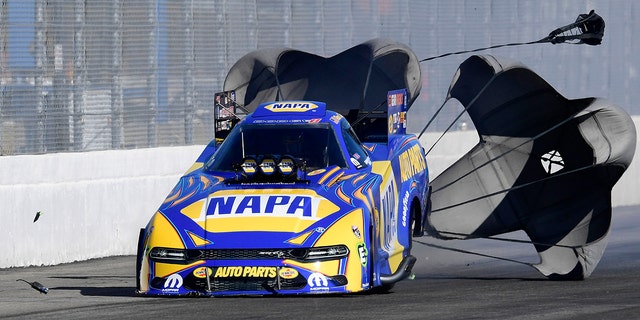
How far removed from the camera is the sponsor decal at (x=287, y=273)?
10.4 m

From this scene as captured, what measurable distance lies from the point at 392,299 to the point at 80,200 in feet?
21.7

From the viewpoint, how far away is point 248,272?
10.4 meters

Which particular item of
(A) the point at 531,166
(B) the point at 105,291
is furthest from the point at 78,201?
(A) the point at 531,166

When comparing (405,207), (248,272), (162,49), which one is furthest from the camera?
(162,49)

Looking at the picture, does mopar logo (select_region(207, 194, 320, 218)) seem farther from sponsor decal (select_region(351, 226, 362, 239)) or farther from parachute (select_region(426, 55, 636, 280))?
parachute (select_region(426, 55, 636, 280))

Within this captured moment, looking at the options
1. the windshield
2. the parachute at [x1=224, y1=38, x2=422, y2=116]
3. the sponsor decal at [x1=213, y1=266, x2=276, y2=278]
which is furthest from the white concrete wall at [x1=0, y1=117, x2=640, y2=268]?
the sponsor decal at [x1=213, y1=266, x2=276, y2=278]

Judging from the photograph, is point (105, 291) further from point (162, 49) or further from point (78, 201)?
point (162, 49)

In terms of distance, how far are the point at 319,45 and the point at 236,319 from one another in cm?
1197

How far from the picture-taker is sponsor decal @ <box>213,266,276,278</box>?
10367 millimetres

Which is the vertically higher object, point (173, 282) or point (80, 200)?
point (80, 200)

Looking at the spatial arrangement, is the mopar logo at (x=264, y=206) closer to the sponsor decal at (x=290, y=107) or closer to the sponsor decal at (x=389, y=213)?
the sponsor decal at (x=389, y=213)

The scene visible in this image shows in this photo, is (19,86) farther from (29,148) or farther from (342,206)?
(342,206)

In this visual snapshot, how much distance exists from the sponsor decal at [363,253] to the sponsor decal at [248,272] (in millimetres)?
747

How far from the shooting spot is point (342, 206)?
10.9 m
